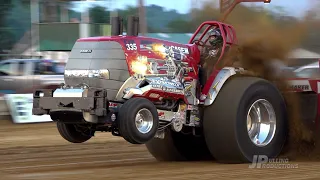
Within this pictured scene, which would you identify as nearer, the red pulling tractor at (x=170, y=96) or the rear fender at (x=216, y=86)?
the red pulling tractor at (x=170, y=96)

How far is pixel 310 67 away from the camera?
941 cm

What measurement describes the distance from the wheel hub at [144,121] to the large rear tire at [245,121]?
0.91m

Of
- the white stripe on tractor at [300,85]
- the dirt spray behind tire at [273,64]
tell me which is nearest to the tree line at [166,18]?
the dirt spray behind tire at [273,64]

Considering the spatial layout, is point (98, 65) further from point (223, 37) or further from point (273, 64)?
point (273, 64)

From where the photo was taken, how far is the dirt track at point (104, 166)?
7.02m

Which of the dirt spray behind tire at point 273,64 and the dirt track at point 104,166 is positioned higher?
the dirt spray behind tire at point 273,64

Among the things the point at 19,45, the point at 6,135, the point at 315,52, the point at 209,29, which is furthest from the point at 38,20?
the point at 209,29

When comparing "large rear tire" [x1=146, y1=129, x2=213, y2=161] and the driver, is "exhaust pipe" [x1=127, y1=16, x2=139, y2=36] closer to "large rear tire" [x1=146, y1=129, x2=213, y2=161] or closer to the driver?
the driver

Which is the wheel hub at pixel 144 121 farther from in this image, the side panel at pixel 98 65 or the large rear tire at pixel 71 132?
the large rear tire at pixel 71 132

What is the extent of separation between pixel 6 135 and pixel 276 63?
735 centimetres

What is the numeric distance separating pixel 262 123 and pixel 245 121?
20.9 inches

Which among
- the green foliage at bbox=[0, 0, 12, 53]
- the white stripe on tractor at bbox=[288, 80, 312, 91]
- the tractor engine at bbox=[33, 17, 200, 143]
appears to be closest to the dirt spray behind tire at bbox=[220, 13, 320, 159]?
the white stripe on tractor at bbox=[288, 80, 312, 91]

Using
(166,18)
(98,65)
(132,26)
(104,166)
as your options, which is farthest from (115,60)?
(166,18)

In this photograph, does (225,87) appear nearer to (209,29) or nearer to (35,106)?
(209,29)
